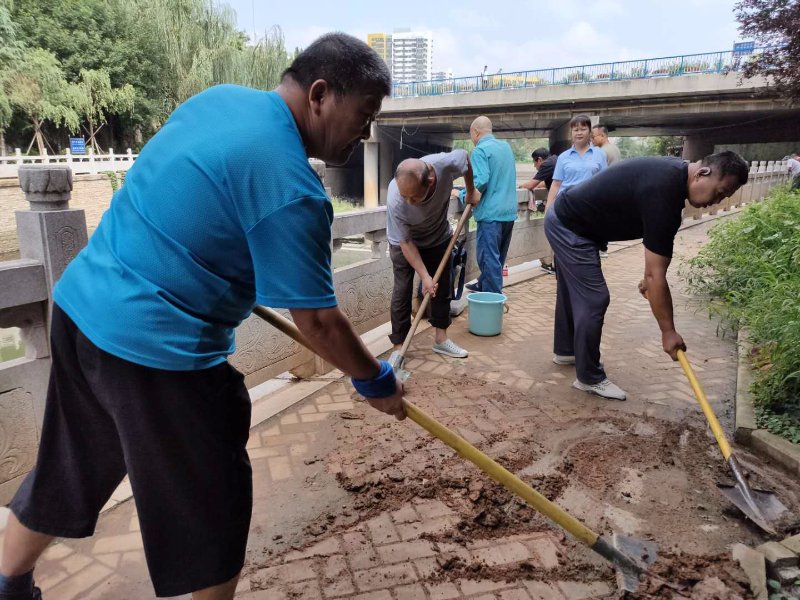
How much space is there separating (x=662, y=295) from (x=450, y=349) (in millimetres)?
1966

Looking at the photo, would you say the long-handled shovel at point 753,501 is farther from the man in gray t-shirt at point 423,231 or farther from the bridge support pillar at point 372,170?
the bridge support pillar at point 372,170

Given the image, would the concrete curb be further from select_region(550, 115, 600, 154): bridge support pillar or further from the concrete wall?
the concrete wall

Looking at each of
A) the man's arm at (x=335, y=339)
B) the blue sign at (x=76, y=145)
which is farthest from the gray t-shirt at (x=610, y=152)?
the blue sign at (x=76, y=145)

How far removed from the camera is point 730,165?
298 centimetres

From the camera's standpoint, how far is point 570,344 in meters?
4.59

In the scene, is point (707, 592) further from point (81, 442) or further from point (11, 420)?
point (11, 420)

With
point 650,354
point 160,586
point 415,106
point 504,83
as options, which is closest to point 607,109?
point 504,83

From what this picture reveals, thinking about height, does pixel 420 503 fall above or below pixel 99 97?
below

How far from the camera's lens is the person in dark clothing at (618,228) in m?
3.13

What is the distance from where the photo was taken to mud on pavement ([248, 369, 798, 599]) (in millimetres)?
2283

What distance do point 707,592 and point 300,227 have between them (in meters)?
2.13

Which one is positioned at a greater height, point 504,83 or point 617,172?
point 504,83

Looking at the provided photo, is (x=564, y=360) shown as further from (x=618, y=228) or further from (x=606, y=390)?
(x=618, y=228)

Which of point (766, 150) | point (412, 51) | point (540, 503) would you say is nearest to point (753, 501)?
point (540, 503)
